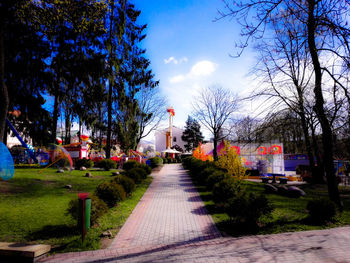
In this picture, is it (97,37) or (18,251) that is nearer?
(18,251)

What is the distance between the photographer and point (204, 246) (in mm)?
4863

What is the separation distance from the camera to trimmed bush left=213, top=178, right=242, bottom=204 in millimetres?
8445

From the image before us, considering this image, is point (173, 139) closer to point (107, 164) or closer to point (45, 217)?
point (107, 164)

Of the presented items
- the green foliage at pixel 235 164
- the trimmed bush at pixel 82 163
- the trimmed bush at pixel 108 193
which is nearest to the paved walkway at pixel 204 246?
the trimmed bush at pixel 108 193

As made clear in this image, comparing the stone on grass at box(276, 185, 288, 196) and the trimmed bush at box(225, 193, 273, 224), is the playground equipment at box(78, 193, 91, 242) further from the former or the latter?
the stone on grass at box(276, 185, 288, 196)

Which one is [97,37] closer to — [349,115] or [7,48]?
[7,48]

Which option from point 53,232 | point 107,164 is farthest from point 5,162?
point 107,164

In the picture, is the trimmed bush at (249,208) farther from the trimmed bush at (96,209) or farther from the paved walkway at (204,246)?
the trimmed bush at (96,209)

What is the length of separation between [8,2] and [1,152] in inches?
237

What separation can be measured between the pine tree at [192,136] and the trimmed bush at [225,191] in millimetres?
55872

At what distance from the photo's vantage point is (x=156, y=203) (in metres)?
9.39

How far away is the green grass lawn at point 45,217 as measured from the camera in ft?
17.1

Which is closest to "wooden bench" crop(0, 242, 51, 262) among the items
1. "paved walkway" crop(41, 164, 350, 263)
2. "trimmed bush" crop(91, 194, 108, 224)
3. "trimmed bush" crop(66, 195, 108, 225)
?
"paved walkway" crop(41, 164, 350, 263)

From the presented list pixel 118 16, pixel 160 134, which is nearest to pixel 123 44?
pixel 118 16
